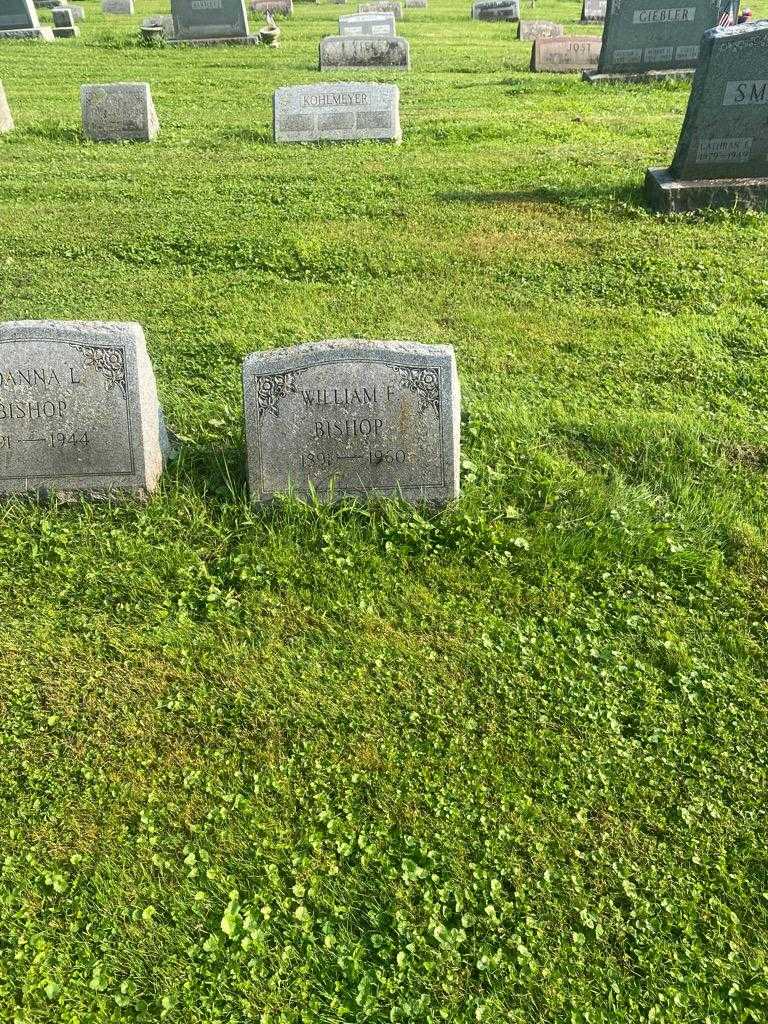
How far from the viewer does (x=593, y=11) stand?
22062 mm

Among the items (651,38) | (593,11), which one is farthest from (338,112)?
(593,11)

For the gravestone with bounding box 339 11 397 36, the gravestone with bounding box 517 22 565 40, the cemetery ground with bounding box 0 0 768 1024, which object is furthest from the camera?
the gravestone with bounding box 517 22 565 40

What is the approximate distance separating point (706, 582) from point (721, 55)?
19.0 ft

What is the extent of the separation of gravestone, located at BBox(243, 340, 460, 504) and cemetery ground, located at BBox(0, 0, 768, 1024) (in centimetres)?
17

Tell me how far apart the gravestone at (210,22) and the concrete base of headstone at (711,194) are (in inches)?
525

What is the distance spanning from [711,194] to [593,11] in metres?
17.9

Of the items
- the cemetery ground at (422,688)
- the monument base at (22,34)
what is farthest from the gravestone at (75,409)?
the monument base at (22,34)

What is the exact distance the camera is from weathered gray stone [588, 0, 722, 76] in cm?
1311

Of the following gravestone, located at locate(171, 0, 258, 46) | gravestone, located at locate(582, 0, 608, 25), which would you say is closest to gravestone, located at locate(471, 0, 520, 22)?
gravestone, located at locate(582, 0, 608, 25)

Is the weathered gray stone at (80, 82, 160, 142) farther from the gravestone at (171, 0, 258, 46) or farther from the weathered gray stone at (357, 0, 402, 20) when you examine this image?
the weathered gray stone at (357, 0, 402, 20)

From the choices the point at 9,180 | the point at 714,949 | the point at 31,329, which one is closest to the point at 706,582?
the point at 714,949

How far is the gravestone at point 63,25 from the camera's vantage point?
19594mm

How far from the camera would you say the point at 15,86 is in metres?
14.4

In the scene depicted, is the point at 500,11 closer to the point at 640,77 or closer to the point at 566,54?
the point at 566,54
